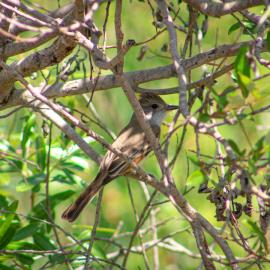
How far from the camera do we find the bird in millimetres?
5035

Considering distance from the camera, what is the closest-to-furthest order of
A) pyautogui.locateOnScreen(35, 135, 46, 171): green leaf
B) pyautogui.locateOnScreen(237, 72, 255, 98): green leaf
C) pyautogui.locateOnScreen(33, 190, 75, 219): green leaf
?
pyautogui.locateOnScreen(237, 72, 255, 98): green leaf → pyautogui.locateOnScreen(33, 190, 75, 219): green leaf → pyautogui.locateOnScreen(35, 135, 46, 171): green leaf

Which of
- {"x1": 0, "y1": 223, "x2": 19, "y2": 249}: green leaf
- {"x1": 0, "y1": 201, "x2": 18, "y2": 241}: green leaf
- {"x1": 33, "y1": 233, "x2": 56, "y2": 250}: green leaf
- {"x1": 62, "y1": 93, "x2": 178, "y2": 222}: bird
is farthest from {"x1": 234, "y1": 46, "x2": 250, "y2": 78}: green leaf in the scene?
{"x1": 33, "y1": 233, "x2": 56, "y2": 250}: green leaf

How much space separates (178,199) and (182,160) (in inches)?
137

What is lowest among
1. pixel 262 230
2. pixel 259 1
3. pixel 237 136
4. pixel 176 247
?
pixel 176 247

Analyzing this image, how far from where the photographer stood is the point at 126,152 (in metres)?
5.58

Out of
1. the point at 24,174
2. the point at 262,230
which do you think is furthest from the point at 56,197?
the point at 262,230

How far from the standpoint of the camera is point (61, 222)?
7.23 meters

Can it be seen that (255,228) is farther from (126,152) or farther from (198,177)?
(126,152)

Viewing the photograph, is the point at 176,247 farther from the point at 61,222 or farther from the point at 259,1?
the point at 259,1

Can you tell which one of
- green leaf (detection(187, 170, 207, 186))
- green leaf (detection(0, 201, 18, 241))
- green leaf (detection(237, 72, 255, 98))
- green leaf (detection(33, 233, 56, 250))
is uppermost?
green leaf (detection(237, 72, 255, 98))

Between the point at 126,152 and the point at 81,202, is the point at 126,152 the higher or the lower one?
the higher one

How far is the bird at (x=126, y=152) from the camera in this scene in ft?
16.5

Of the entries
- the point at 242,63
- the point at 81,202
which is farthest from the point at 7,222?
the point at 242,63

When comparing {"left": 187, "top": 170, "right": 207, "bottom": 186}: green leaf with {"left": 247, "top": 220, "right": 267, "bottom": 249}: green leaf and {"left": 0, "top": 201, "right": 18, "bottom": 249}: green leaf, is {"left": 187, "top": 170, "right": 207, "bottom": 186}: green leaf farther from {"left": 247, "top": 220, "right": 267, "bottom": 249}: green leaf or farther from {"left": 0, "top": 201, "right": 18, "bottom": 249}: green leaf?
{"left": 0, "top": 201, "right": 18, "bottom": 249}: green leaf
